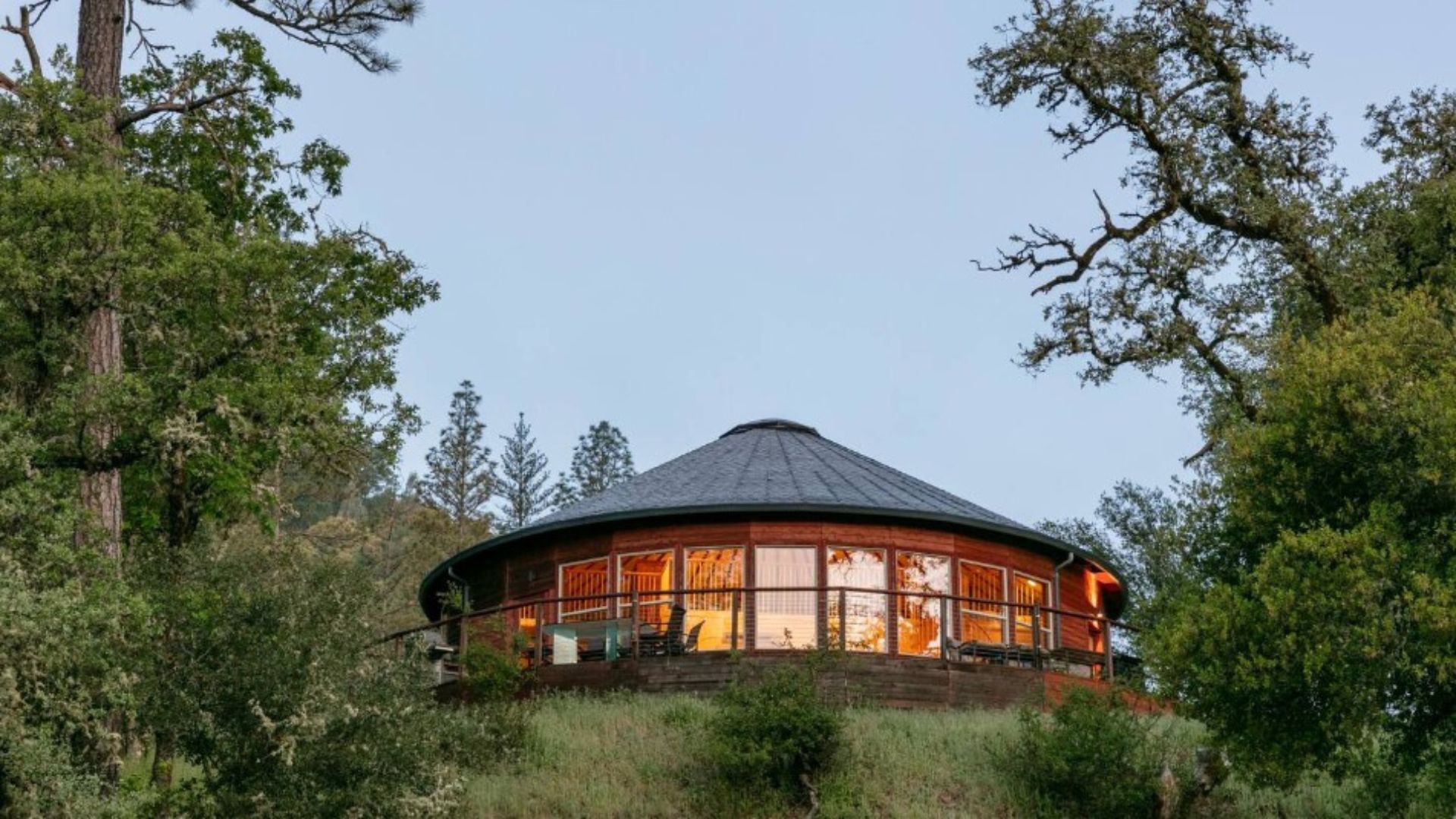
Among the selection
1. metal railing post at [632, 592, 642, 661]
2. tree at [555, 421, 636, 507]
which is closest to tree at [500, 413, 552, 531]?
tree at [555, 421, 636, 507]

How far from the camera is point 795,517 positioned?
2511 cm

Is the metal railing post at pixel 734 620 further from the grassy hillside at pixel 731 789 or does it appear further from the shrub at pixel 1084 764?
the shrub at pixel 1084 764

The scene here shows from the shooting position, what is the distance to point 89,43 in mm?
21203

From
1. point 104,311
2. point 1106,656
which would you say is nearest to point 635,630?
point 1106,656

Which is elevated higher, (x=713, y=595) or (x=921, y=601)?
(x=713, y=595)

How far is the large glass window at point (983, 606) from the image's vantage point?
25.6 metres

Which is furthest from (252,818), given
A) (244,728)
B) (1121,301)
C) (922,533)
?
(1121,301)

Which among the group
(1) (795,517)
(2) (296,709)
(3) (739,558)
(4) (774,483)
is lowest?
(2) (296,709)

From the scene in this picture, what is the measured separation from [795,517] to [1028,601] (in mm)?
4256

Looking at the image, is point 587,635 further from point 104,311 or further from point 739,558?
point 104,311

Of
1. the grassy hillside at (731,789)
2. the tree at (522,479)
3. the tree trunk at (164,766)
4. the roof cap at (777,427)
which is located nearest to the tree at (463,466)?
the tree at (522,479)

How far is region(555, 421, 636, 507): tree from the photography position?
60.1 metres

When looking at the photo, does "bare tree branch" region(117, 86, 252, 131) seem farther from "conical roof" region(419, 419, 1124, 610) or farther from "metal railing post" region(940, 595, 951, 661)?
"metal railing post" region(940, 595, 951, 661)

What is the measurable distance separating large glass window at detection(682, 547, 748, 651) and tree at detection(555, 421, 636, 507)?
34381 mm
